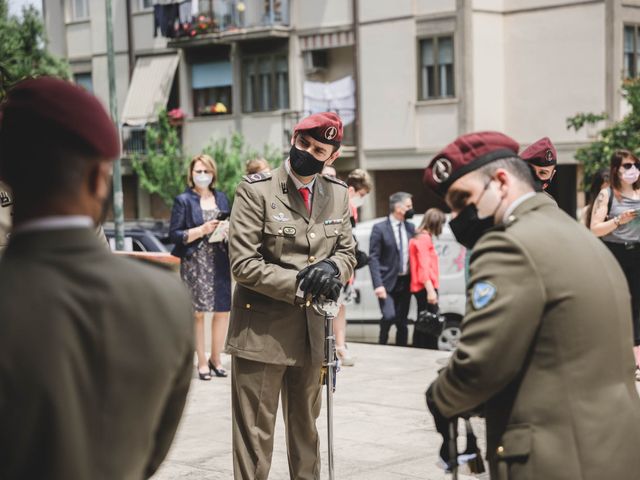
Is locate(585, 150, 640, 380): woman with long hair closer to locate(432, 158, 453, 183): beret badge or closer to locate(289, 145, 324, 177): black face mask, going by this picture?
locate(289, 145, 324, 177): black face mask

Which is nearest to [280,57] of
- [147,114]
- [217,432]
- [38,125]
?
[147,114]

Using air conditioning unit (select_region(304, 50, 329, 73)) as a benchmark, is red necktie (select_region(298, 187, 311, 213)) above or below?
below

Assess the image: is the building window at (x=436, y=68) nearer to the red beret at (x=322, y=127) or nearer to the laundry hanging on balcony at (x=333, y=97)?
the laundry hanging on balcony at (x=333, y=97)

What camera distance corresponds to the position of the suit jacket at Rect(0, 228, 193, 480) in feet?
8.27

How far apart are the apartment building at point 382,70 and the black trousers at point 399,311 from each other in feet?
59.2

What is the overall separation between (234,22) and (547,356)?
112 ft

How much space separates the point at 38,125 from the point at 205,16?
35.3 m

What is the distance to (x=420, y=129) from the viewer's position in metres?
32.8

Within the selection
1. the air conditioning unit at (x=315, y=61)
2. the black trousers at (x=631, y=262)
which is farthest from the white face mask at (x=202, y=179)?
the air conditioning unit at (x=315, y=61)

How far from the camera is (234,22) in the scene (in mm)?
36656

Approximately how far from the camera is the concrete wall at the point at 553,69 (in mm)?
29938

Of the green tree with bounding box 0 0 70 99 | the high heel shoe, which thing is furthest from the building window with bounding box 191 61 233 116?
the high heel shoe

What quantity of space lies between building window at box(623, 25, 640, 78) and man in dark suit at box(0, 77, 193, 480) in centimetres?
2897

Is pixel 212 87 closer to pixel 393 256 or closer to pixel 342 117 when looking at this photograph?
pixel 342 117
